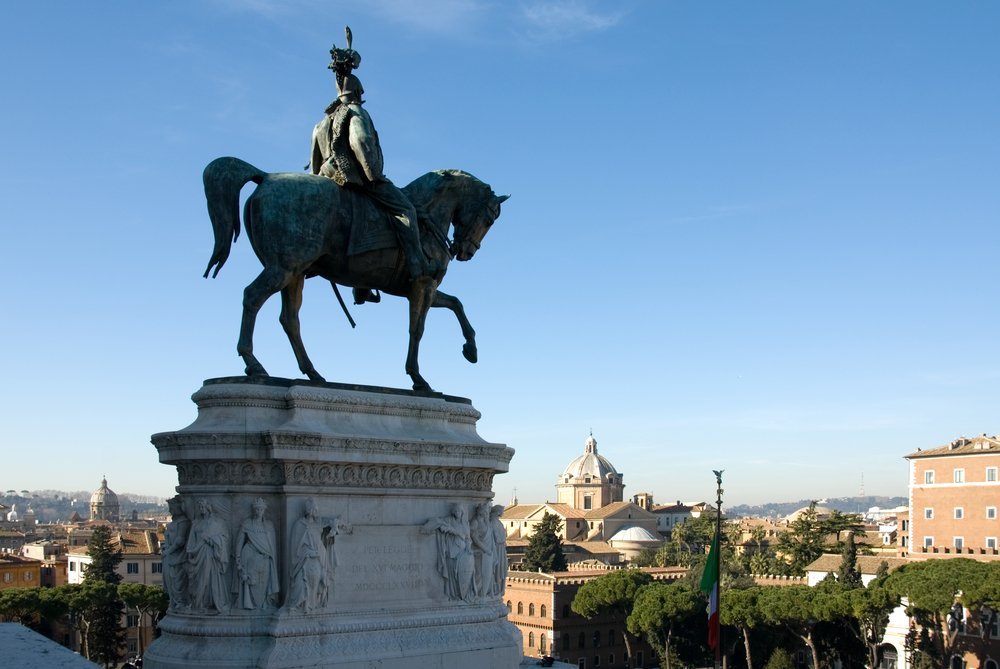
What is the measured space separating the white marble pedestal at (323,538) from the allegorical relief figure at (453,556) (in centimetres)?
1

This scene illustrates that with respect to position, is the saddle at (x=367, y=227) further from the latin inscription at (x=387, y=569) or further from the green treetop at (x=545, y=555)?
the green treetop at (x=545, y=555)

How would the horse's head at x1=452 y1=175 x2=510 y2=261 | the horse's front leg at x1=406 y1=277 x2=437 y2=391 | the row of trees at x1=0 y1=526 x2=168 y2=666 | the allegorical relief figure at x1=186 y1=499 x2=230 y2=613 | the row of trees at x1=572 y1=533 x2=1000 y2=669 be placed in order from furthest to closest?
the row of trees at x1=0 y1=526 x2=168 y2=666
the row of trees at x1=572 y1=533 x2=1000 y2=669
the horse's head at x1=452 y1=175 x2=510 y2=261
the horse's front leg at x1=406 y1=277 x2=437 y2=391
the allegorical relief figure at x1=186 y1=499 x2=230 y2=613

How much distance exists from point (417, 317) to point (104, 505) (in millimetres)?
169689

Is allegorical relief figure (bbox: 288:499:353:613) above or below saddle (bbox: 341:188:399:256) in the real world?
below

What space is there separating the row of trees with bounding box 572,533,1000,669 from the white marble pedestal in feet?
121

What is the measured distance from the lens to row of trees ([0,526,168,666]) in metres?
46.2

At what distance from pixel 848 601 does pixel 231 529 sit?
39840 mm

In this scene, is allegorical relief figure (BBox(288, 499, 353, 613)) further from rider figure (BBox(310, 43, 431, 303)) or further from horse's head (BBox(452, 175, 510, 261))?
horse's head (BBox(452, 175, 510, 261))

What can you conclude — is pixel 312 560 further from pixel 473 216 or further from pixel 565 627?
pixel 565 627

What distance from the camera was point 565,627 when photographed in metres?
65.1

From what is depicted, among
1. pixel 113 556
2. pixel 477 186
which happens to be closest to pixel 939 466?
pixel 113 556

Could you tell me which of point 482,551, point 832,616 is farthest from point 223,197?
point 832,616

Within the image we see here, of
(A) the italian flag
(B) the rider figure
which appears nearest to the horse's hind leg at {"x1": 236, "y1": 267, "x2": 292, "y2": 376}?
(B) the rider figure

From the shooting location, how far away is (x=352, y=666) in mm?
10508
